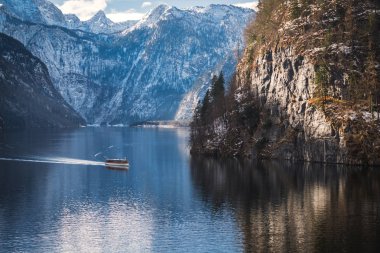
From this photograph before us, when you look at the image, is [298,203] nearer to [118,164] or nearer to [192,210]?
[192,210]

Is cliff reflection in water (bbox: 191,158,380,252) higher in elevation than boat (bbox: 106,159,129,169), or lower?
lower

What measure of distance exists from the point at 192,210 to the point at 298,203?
23.5m

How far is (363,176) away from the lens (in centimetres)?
15300

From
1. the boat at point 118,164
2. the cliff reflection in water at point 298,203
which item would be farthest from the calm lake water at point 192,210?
the boat at point 118,164

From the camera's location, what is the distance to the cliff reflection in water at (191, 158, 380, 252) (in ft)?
290

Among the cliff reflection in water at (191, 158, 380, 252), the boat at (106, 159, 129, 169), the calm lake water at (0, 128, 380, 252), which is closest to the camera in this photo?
the calm lake water at (0, 128, 380, 252)

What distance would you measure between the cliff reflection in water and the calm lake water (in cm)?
18

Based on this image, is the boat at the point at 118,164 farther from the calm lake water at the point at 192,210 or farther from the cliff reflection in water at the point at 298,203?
the cliff reflection in water at the point at 298,203

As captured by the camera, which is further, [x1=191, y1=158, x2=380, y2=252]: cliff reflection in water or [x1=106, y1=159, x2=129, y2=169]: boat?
[x1=106, y1=159, x2=129, y2=169]: boat

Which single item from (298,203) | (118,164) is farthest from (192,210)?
(118,164)

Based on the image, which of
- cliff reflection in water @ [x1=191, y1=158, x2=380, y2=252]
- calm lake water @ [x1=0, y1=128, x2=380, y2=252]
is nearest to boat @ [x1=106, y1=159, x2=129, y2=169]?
calm lake water @ [x1=0, y1=128, x2=380, y2=252]

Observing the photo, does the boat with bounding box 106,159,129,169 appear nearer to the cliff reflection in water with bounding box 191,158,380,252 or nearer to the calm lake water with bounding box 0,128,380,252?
the calm lake water with bounding box 0,128,380,252

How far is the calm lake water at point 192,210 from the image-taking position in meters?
87.7

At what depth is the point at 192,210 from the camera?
112688 millimetres
